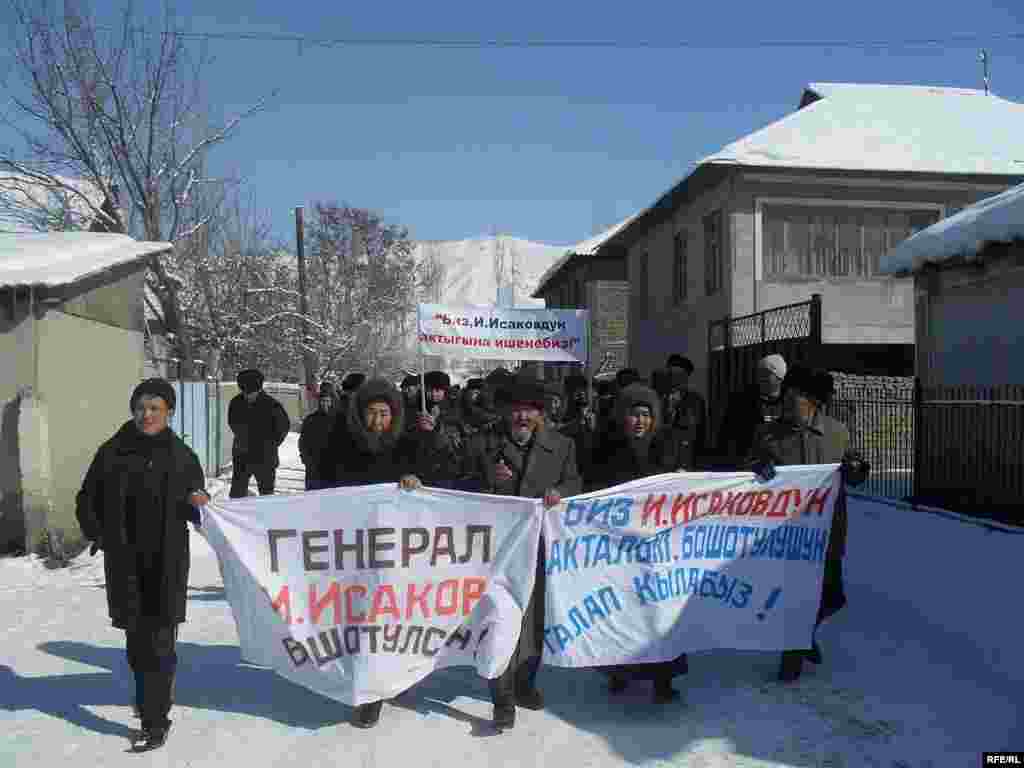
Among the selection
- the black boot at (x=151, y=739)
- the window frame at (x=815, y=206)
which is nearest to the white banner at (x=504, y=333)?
the black boot at (x=151, y=739)

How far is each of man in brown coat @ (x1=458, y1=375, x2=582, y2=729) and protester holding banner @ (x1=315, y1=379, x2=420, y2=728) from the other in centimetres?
45

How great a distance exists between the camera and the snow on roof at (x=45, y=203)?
18.5 meters

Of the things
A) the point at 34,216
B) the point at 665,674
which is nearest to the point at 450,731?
the point at 665,674

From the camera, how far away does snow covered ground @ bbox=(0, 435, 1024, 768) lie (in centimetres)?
431

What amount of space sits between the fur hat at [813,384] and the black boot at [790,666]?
143 cm

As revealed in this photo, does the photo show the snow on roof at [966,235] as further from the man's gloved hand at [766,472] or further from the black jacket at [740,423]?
the man's gloved hand at [766,472]

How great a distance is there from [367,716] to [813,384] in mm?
3034

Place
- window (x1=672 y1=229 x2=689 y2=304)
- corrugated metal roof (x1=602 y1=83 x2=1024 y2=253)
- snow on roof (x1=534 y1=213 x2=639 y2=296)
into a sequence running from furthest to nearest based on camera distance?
snow on roof (x1=534 y1=213 x2=639 y2=296) < window (x1=672 y1=229 x2=689 y2=304) < corrugated metal roof (x1=602 y1=83 x2=1024 y2=253)

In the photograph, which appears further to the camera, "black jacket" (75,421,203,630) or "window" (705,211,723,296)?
"window" (705,211,723,296)

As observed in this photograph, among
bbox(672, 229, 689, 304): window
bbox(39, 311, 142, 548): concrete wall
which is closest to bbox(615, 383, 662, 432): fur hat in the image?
bbox(39, 311, 142, 548): concrete wall

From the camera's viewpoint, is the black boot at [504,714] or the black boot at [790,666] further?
the black boot at [790,666]

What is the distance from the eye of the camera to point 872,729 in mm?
4559

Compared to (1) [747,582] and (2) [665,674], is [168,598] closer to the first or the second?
(2) [665,674]

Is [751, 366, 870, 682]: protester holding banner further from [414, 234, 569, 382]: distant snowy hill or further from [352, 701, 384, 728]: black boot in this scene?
[414, 234, 569, 382]: distant snowy hill
